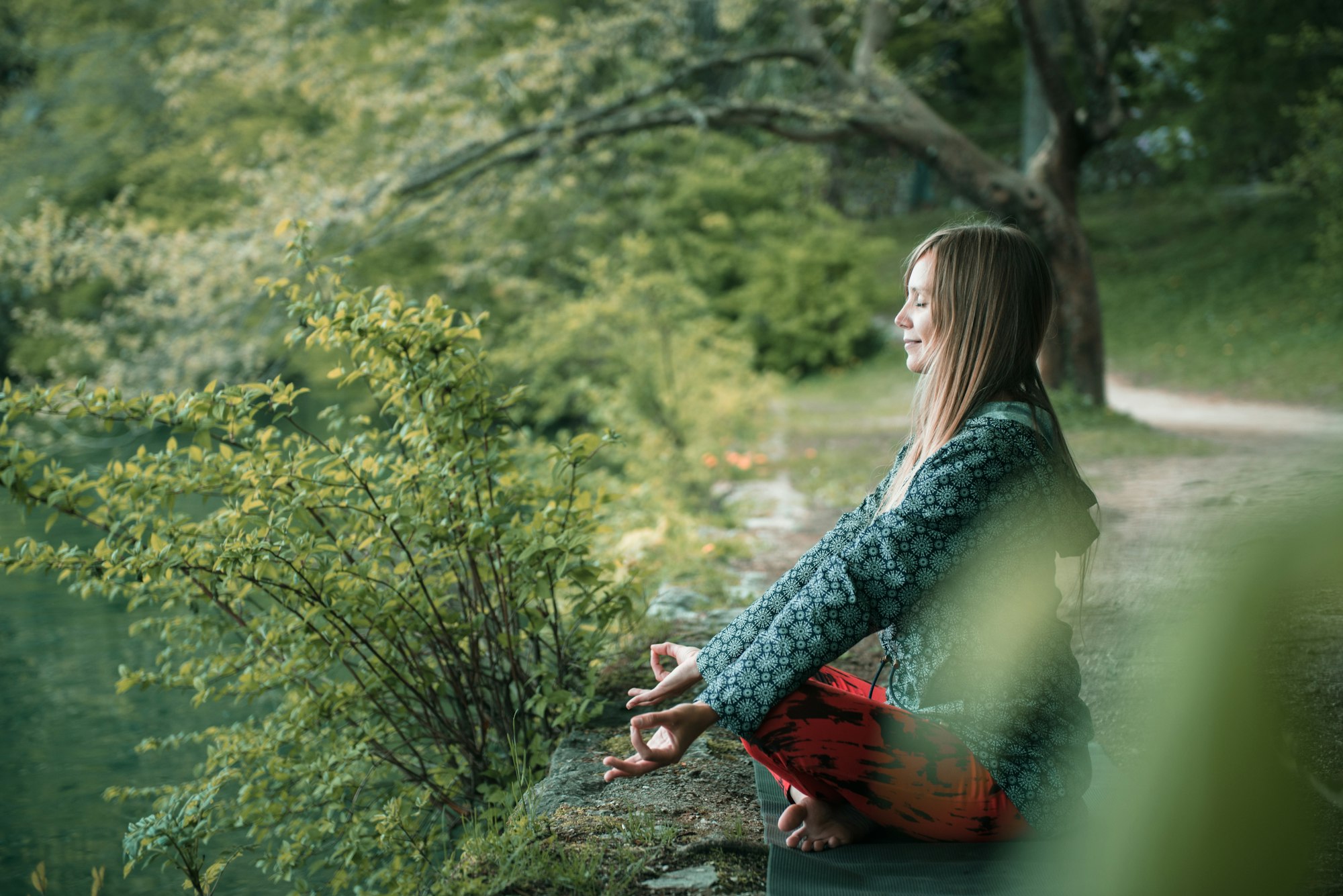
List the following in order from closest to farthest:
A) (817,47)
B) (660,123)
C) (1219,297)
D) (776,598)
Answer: (776,598), (660,123), (817,47), (1219,297)

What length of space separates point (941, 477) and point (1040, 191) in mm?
8368

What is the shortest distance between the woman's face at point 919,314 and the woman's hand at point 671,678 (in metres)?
0.70

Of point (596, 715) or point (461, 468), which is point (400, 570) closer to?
point (461, 468)

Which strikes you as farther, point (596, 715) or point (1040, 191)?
point (1040, 191)

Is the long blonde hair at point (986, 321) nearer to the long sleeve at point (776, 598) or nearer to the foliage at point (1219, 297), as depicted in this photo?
the long sleeve at point (776, 598)

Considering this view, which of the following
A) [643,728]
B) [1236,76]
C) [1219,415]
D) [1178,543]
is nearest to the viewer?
[1178,543]

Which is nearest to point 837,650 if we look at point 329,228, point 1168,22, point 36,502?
point 36,502

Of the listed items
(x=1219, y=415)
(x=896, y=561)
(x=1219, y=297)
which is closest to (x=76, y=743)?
(x=896, y=561)

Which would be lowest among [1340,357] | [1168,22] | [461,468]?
[1340,357]

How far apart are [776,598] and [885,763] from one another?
1.26 ft

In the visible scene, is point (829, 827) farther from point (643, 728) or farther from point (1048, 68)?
point (1048, 68)

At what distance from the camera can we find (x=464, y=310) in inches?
525

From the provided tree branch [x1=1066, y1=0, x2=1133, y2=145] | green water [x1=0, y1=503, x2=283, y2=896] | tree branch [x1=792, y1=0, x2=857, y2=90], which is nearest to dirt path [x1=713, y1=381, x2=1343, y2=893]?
tree branch [x1=1066, y1=0, x2=1133, y2=145]

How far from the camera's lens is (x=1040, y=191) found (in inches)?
374
